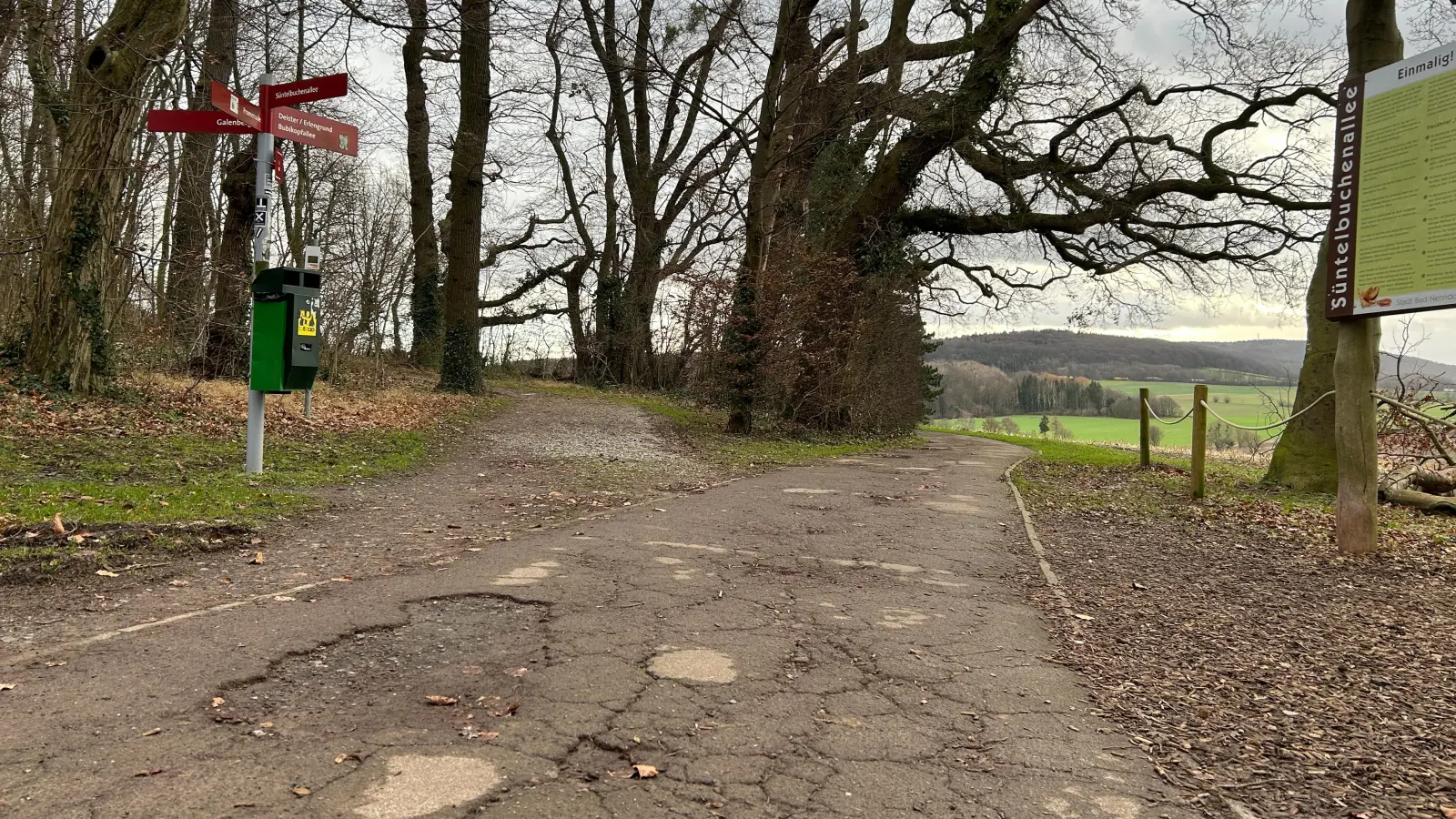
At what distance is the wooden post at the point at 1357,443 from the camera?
720cm

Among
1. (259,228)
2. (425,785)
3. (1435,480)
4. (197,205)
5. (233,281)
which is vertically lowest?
(425,785)

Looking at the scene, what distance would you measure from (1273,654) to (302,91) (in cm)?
858

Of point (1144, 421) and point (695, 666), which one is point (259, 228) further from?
point (1144, 421)

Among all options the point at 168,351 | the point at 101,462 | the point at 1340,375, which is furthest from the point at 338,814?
the point at 168,351

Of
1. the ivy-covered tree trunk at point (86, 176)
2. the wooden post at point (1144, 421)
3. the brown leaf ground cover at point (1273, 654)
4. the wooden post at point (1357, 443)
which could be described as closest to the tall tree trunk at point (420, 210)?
the ivy-covered tree trunk at point (86, 176)

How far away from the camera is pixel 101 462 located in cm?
770

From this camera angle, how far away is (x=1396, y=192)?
6762 millimetres

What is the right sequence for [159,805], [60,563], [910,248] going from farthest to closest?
[910,248] < [60,563] < [159,805]

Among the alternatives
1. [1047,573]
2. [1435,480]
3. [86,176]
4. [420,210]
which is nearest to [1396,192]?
[1047,573]

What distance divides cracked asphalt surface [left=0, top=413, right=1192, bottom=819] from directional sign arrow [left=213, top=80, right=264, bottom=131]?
4.79 meters

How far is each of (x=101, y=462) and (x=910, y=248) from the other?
15.5m

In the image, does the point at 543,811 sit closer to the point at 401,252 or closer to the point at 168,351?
the point at 168,351

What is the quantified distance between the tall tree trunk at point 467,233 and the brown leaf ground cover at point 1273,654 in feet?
40.4

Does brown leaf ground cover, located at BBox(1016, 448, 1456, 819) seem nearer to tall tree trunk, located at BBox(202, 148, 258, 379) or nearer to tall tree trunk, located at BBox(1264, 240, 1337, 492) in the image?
tall tree trunk, located at BBox(1264, 240, 1337, 492)
